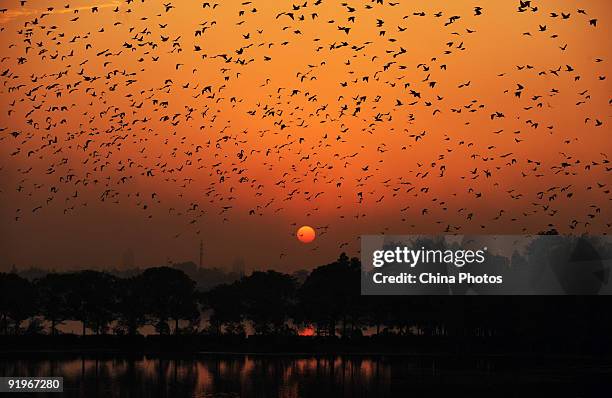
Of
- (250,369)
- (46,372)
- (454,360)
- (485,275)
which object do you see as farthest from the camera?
(485,275)

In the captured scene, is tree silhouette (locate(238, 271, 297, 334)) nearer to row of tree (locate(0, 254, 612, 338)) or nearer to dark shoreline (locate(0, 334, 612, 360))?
row of tree (locate(0, 254, 612, 338))

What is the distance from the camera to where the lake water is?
227ft

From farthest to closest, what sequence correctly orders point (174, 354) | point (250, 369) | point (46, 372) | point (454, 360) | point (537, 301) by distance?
point (174, 354), point (537, 301), point (454, 360), point (250, 369), point (46, 372)

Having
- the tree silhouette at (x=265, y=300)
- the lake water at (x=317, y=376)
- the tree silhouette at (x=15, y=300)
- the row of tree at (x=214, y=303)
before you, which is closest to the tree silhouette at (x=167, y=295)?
the row of tree at (x=214, y=303)

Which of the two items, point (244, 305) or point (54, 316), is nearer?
point (54, 316)

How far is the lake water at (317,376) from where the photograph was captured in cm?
6912

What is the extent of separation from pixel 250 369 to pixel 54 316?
77.7 metres

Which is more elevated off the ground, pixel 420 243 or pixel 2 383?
pixel 420 243

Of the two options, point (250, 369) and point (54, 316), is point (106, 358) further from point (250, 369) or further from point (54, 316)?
point (54, 316)

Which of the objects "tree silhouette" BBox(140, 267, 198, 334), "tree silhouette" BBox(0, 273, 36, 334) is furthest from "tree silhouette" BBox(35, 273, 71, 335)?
"tree silhouette" BBox(140, 267, 198, 334)

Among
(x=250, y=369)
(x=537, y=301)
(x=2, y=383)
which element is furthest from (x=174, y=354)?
(x=2, y=383)

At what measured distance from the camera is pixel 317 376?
84.8 metres

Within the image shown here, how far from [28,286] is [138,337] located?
32.0 m

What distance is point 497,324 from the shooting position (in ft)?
425
